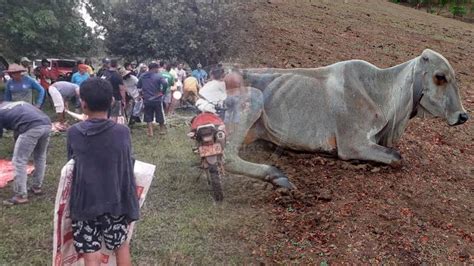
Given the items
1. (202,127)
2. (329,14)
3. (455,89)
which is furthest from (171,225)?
(329,14)

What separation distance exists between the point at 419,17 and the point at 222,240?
1482 cm

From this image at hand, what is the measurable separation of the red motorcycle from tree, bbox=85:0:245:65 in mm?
12173

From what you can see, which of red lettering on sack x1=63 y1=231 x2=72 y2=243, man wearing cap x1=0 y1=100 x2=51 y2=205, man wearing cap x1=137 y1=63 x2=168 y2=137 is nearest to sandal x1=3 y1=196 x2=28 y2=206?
man wearing cap x1=0 y1=100 x2=51 y2=205

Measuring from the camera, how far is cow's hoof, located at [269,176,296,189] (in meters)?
4.64

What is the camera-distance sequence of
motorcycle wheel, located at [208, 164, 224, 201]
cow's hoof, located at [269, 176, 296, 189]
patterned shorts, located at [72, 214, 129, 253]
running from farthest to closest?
motorcycle wheel, located at [208, 164, 224, 201], cow's hoof, located at [269, 176, 296, 189], patterned shorts, located at [72, 214, 129, 253]

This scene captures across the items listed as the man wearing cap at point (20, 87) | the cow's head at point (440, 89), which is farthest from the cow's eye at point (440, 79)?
the man wearing cap at point (20, 87)

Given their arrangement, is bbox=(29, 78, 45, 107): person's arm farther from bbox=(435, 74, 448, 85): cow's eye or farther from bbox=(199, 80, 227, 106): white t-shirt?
bbox=(435, 74, 448, 85): cow's eye

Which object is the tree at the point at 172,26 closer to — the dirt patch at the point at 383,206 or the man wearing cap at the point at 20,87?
the dirt patch at the point at 383,206

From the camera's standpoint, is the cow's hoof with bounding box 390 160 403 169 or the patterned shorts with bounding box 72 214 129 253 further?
the cow's hoof with bounding box 390 160 403 169

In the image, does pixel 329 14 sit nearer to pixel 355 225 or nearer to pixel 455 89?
pixel 455 89

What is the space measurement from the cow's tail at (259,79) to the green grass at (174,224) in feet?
3.49

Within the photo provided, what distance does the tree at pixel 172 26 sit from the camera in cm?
1747

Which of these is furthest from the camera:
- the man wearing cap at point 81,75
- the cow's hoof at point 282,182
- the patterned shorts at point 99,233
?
the man wearing cap at point 81,75

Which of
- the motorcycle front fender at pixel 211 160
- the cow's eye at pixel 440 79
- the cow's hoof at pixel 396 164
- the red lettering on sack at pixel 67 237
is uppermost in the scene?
the cow's eye at pixel 440 79
